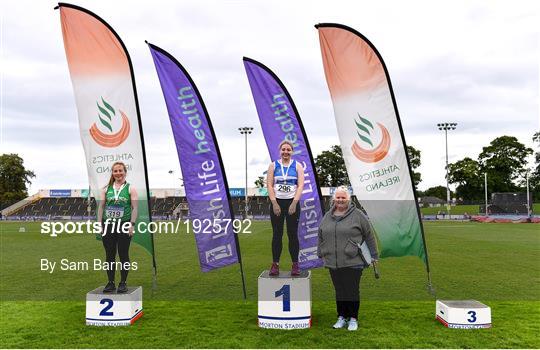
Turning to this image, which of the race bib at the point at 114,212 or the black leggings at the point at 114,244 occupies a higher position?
the race bib at the point at 114,212

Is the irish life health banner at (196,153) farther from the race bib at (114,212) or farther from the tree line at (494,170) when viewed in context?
the tree line at (494,170)

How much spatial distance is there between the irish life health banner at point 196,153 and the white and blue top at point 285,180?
156 centimetres

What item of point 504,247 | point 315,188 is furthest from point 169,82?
point 504,247

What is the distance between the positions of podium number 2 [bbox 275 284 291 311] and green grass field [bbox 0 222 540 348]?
34cm

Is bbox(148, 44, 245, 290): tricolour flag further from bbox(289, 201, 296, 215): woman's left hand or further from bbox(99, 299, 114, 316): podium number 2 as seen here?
bbox(99, 299, 114, 316): podium number 2

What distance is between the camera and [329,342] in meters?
5.07

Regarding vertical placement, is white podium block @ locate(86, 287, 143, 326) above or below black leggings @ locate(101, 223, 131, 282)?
below

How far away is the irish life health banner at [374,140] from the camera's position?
7367 millimetres

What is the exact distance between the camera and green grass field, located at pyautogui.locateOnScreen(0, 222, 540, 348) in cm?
516

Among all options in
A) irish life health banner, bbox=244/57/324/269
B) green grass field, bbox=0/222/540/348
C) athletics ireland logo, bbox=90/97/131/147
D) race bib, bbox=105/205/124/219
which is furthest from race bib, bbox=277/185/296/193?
athletics ireland logo, bbox=90/97/131/147

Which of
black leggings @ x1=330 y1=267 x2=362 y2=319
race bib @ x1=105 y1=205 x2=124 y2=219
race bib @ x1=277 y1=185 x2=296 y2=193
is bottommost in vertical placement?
black leggings @ x1=330 y1=267 x2=362 y2=319

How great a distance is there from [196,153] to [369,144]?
116 inches

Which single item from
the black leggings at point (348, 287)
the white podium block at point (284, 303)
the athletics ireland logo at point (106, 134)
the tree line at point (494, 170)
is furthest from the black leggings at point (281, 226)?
the tree line at point (494, 170)

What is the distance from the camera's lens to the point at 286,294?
566 centimetres
